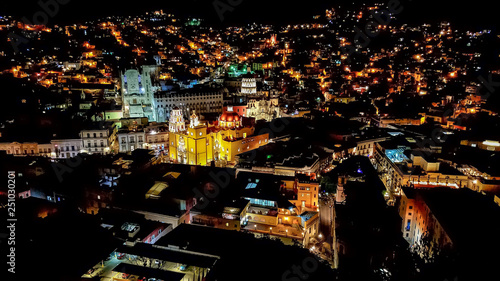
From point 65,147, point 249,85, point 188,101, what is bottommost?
point 65,147

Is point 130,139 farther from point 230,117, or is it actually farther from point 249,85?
point 249,85

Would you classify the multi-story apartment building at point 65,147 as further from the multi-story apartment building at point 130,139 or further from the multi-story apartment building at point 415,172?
the multi-story apartment building at point 415,172

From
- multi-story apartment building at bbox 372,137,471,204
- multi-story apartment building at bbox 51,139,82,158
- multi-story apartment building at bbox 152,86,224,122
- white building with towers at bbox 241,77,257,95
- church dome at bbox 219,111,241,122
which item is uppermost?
white building with towers at bbox 241,77,257,95

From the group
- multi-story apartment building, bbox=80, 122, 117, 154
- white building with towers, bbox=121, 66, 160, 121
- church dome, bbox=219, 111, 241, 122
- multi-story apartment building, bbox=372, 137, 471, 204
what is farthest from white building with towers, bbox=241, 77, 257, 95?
multi-story apartment building, bbox=372, 137, 471, 204

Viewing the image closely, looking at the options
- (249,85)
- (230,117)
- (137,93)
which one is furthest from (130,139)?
(249,85)

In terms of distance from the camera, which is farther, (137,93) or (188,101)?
(188,101)

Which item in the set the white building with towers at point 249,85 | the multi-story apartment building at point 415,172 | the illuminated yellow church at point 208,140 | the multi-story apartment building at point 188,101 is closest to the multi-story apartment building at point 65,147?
the illuminated yellow church at point 208,140

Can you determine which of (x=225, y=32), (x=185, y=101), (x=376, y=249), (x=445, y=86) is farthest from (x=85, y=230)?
(x=225, y=32)

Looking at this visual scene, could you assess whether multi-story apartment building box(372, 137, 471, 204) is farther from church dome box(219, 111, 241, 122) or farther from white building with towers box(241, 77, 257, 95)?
white building with towers box(241, 77, 257, 95)
